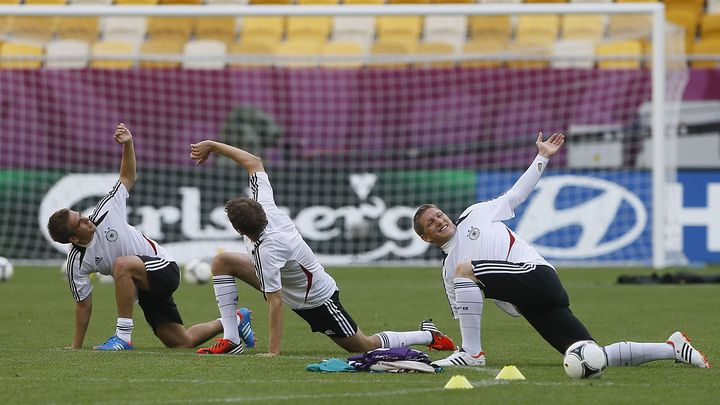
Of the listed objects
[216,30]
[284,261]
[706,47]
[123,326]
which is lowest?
[123,326]

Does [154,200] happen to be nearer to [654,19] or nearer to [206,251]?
[206,251]

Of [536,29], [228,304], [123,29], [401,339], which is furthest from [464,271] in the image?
[123,29]

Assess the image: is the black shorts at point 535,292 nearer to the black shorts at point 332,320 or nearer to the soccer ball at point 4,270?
the black shorts at point 332,320

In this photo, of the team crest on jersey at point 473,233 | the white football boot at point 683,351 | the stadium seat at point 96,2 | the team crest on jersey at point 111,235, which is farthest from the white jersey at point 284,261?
the stadium seat at point 96,2

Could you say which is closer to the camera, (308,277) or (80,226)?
(308,277)

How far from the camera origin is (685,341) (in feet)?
26.7

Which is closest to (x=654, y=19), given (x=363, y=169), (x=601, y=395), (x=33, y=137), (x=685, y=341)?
(x=363, y=169)

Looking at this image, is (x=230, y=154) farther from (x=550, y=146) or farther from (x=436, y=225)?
(x=550, y=146)

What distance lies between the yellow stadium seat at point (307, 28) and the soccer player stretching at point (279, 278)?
1569 cm

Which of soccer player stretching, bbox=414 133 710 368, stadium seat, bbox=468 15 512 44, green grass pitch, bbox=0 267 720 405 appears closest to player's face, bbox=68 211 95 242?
green grass pitch, bbox=0 267 720 405

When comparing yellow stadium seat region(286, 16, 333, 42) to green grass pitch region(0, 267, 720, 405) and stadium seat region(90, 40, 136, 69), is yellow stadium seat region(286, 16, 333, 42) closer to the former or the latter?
stadium seat region(90, 40, 136, 69)

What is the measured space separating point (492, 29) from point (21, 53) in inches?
333

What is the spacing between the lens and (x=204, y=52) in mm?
23953

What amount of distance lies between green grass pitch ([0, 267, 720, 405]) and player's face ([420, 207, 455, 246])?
0.91 meters
